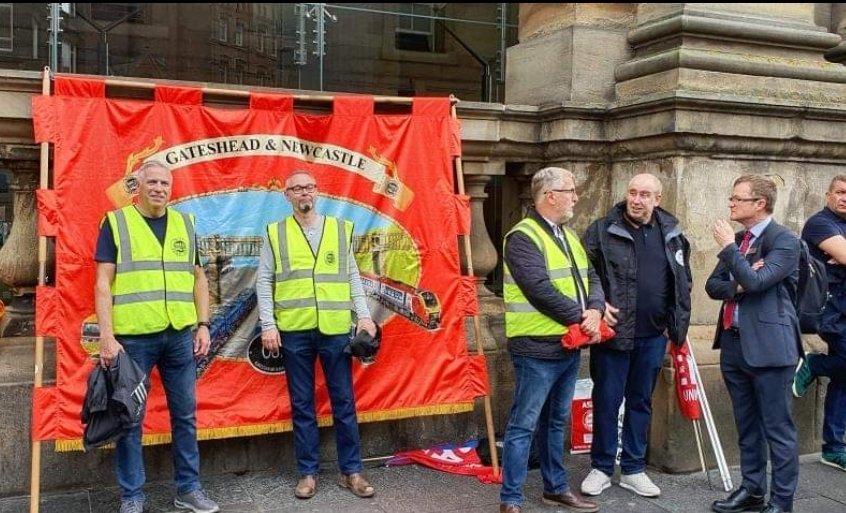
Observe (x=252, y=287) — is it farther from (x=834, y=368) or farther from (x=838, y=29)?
(x=838, y=29)

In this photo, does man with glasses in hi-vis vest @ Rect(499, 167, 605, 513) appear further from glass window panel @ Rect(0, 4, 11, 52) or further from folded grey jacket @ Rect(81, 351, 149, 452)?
glass window panel @ Rect(0, 4, 11, 52)

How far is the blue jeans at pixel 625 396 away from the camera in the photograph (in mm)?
4781

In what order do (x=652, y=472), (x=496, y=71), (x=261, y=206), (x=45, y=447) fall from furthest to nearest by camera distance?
(x=496, y=71)
(x=652, y=472)
(x=261, y=206)
(x=45, y=447)

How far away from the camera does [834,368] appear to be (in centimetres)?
534

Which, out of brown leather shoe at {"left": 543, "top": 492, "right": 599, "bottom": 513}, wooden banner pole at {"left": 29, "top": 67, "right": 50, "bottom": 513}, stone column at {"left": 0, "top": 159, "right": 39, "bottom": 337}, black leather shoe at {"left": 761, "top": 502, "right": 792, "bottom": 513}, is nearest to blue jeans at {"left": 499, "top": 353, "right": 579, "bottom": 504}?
brown leather shoe at {"left": 543, "top": 492, "right": 599, "bottom": 513}

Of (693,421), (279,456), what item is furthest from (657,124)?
(279,456)

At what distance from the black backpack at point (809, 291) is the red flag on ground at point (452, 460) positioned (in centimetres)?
204

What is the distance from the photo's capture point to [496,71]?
24.7ft

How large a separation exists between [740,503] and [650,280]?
52.6 inches

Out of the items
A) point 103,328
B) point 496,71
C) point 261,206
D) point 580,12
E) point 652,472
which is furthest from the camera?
point 496,71

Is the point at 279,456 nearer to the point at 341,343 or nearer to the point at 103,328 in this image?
the point at 341,343

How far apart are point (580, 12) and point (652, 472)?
10.7 feet

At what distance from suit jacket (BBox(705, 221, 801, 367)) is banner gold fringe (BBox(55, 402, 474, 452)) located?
5.84ft

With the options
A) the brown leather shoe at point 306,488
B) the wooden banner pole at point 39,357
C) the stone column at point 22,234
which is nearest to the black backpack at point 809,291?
the brown leather shoe at point 306,488
